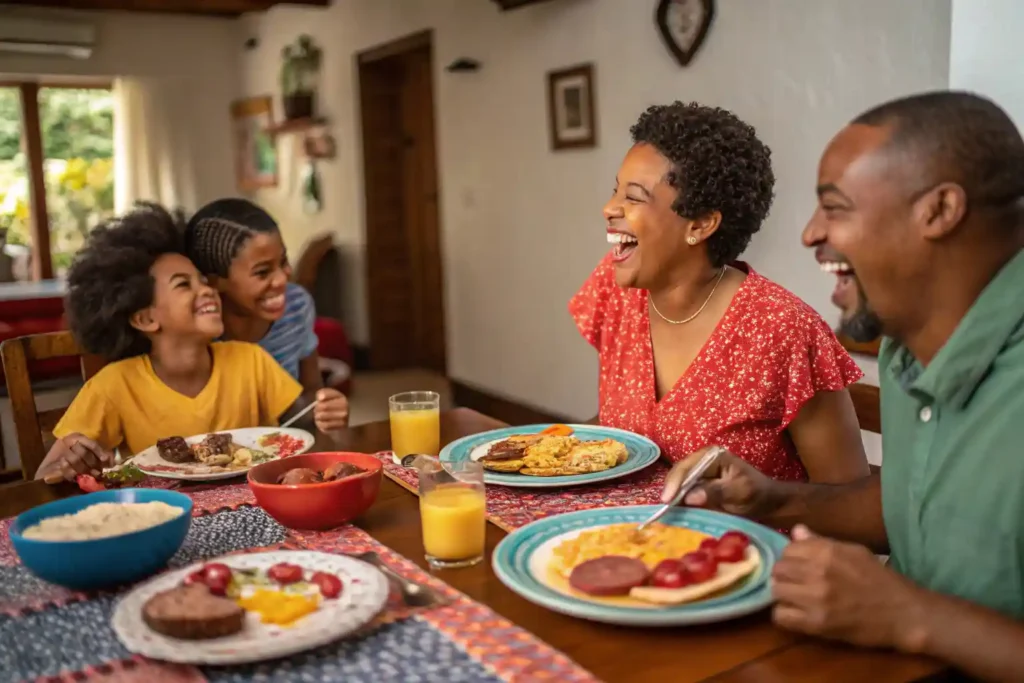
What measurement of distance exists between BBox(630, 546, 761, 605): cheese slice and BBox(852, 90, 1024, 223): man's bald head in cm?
47

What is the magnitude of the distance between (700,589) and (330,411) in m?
1.09

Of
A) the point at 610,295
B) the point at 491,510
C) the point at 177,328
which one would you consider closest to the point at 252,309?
the point at 177,328

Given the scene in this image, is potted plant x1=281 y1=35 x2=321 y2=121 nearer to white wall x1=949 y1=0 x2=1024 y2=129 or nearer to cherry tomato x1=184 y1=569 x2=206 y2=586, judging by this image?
white wall x1=949 y1=0 x2=1024 y2=129

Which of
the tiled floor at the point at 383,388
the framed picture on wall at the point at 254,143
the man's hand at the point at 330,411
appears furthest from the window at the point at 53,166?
the man's hand at the point at 330,411

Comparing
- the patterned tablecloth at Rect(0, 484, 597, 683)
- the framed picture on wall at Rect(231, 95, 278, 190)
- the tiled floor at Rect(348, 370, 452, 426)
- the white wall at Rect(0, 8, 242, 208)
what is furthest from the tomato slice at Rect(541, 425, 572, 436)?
the white wall at Rect(0, 8, 242, 208)

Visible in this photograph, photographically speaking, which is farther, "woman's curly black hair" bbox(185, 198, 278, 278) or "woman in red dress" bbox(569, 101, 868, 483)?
"woman's curly black hair" bbox(185, 198, 278, 278)

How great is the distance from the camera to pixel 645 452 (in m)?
1.58

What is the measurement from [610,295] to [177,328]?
2.99 feet

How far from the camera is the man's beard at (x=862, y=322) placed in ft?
3.68

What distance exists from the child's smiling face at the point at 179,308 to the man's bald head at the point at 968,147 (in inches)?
55.7

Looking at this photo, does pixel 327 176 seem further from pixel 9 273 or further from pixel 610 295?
pixel 610 295

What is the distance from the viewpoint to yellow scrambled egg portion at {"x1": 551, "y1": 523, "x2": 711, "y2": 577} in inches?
43.7

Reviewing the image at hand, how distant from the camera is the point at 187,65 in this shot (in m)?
8.15

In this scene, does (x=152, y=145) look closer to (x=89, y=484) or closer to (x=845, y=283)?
(x=89, y=484)
